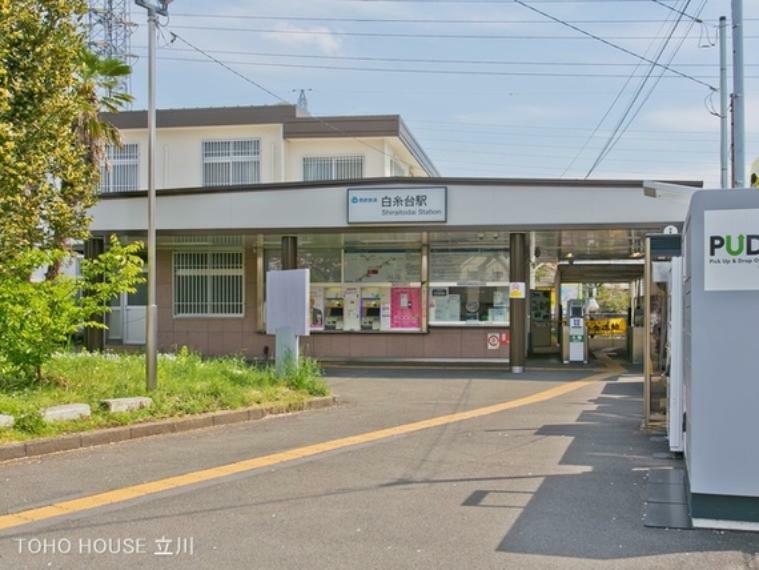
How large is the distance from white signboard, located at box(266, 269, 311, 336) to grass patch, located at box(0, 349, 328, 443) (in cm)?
78

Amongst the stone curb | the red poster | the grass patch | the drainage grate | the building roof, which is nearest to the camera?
the drainage grate

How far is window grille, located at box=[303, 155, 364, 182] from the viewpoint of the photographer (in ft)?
83.6

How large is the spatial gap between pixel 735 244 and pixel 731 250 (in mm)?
52

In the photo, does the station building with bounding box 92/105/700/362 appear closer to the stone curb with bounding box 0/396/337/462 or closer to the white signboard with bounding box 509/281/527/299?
the white signboard with bounding box 509/281/527/299

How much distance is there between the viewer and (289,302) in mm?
14797

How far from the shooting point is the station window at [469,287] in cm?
2142

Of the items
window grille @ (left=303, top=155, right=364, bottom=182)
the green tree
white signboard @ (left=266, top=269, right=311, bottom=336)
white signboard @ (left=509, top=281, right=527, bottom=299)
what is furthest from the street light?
window grille @ (left=303, top=155, right=364, bottom=182)

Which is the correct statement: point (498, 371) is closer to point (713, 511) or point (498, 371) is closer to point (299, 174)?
point (299, 174)

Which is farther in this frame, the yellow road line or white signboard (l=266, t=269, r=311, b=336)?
white signboard (l=266, t=269, r=311, b=336)

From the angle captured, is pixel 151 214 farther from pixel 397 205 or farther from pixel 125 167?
pixel 125 167

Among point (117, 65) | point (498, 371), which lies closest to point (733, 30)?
point (498, 371)

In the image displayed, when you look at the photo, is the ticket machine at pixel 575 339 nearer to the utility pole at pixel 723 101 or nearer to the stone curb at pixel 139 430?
the utility pole at pixel 723 101

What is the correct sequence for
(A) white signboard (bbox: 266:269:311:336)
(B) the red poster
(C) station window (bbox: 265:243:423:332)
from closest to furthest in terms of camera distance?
1. (A) white signboard (bbox: 266:269:311:336)
2. (B) the red poster
3. (C) station window (bbox: 265:243:423:332)

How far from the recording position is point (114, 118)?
87.3ft
